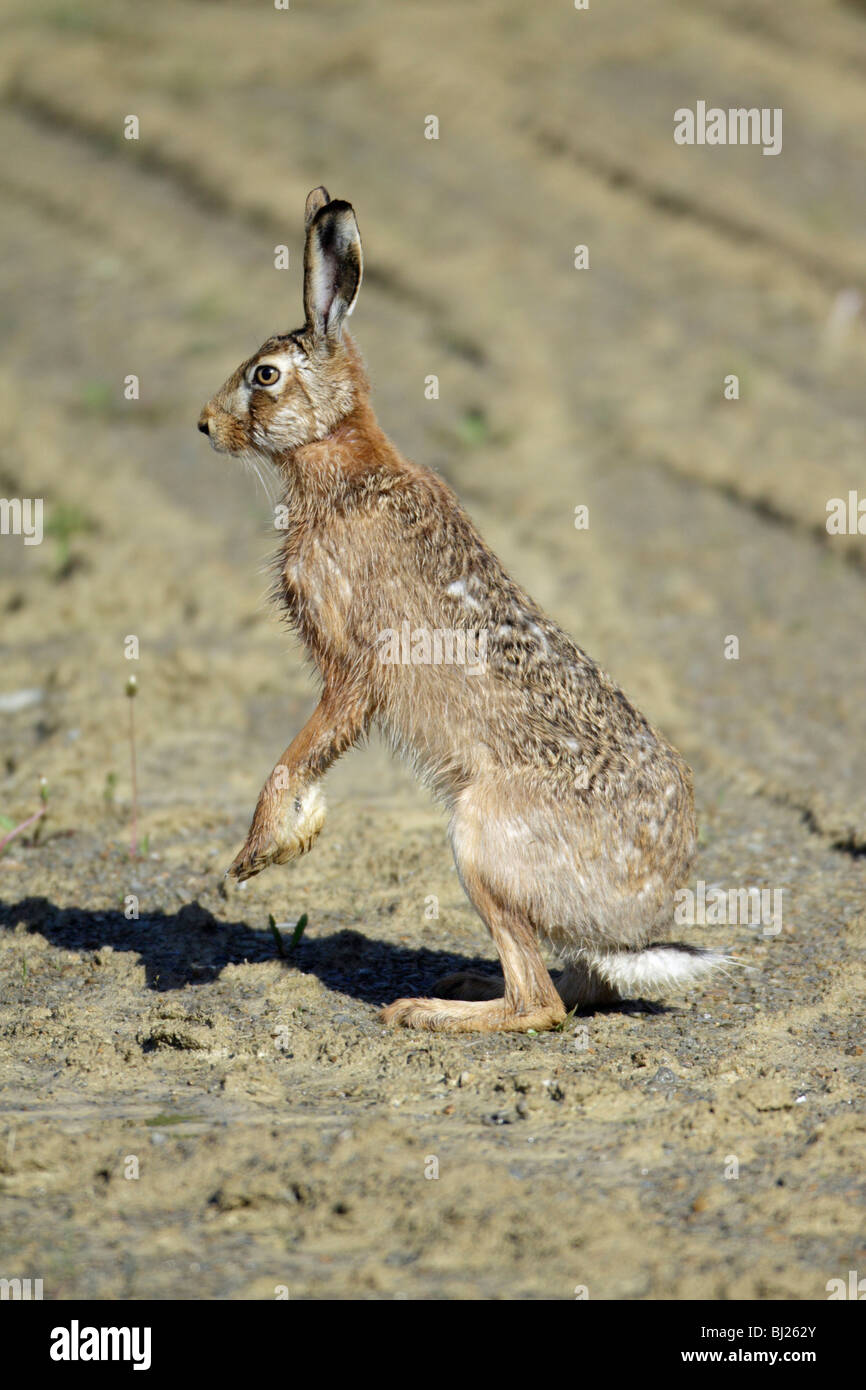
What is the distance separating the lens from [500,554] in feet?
36.4

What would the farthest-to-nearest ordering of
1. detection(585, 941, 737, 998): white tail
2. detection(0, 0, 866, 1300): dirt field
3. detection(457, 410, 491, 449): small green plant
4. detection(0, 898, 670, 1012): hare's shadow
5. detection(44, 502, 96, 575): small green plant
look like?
detection(457, 410, 491, 449): small green plant, detection(44, 502, 96, 575): small green plant, detection(0, 898, 670, 1012): hare's shadow, detection(585, 941, 737, 998): white tail, detection(0, 0, 866, 1300): dirt field

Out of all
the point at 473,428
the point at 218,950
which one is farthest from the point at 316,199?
the point at 473,428

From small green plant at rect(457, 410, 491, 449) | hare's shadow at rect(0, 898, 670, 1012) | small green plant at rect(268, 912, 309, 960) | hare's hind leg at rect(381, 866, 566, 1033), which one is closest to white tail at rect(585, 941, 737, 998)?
hare's hind leg at rect(381, 866, 566, 1033)

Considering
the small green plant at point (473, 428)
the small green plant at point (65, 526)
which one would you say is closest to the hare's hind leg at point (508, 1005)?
the small green plant at point (65, 526)

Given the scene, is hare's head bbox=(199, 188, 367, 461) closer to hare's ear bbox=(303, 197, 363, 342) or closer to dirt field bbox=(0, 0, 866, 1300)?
hare's ear bbox=(303, 197, 363, 342)

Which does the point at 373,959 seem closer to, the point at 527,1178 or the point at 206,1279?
the point at 527,1178

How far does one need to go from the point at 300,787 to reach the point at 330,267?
1.91m

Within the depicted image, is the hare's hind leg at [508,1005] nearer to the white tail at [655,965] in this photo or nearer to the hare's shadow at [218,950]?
the white tail at [655,965]

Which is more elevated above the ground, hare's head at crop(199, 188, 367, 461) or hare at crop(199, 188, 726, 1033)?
hare's head at crop(199, 188, 367, 461)

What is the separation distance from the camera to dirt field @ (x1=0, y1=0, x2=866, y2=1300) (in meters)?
4.43

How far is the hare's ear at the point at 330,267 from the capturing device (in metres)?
5.56

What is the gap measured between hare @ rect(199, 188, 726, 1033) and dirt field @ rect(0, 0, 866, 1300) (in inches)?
14.8

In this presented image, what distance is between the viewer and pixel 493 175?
17016 millimetres
